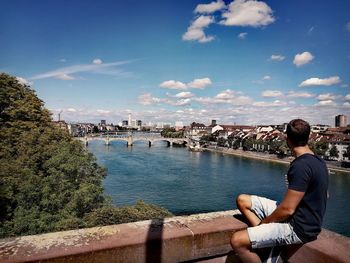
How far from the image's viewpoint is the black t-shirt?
226 cm

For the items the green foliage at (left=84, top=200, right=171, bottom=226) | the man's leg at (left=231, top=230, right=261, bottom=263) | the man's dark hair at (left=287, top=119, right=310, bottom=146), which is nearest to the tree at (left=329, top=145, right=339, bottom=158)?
the green foliage at (left=84, top=200, right=171, bottom=226)

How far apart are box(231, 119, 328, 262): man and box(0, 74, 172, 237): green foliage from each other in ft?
31.5

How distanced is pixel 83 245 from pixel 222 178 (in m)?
39.2

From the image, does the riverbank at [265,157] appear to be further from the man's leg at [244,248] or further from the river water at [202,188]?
the man's leg at [244,248]

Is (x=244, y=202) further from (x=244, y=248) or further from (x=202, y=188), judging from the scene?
(x=202, y=188)

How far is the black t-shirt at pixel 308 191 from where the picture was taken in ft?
7.40

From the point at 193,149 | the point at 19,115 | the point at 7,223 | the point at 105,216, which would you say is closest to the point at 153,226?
the point at 105,216

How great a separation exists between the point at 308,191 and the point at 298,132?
0.42m

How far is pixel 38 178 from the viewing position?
45.2 feet

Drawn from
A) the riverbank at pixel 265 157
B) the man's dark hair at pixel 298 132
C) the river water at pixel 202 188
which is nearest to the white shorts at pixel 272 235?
the man's dark hair at pixel 298 132

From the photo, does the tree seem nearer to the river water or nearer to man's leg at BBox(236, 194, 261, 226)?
the river water

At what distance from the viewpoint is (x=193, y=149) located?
82.9 meters

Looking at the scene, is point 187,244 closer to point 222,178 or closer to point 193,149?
point 222,178

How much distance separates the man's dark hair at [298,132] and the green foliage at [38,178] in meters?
9.83
